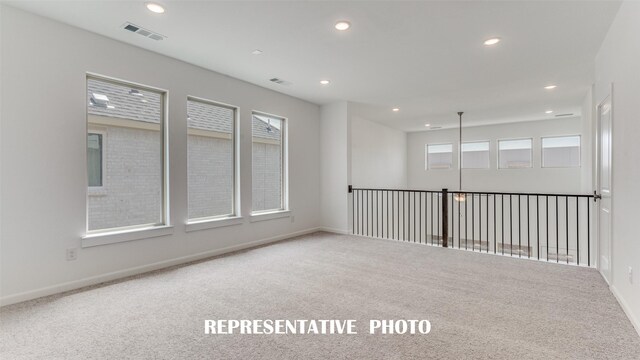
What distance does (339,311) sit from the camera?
8.30 feet

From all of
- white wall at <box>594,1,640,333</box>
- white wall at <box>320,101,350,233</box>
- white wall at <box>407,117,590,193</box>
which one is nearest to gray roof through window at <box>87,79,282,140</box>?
white wall at <box>320,101,350,233</box>

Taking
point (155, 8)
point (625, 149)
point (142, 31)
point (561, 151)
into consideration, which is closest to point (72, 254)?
point (142, 31)

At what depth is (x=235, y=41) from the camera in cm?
332

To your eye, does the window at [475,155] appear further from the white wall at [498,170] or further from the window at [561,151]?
the window at [561,151]

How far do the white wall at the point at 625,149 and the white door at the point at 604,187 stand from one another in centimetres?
22

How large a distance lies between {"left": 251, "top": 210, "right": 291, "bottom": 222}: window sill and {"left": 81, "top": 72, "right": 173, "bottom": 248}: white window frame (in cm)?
140

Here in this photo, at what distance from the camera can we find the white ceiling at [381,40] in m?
2.67

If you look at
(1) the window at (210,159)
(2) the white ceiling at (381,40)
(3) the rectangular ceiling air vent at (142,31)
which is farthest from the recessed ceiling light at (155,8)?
(1) the window at (210,159)

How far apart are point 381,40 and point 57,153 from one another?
140 inches

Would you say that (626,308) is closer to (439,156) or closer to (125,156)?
(125,156)

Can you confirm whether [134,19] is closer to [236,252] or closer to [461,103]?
[236,252]

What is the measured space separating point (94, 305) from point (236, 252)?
6.54 ft

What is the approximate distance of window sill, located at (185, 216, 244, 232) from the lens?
405cm

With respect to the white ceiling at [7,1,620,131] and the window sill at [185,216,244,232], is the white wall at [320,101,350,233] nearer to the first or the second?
the white ceiling at [7,1,620,131]
